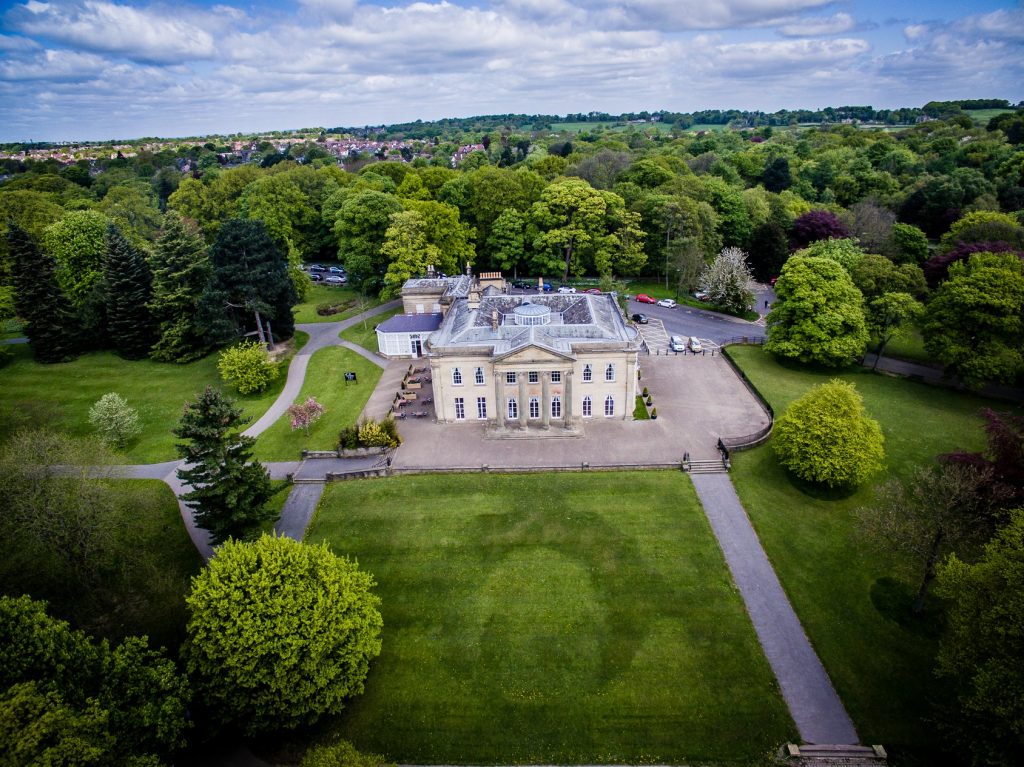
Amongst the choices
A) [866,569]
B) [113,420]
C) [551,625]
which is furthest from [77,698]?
[866,569]

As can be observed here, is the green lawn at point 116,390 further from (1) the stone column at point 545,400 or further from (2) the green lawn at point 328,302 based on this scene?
(1) the stone column at point 545,400

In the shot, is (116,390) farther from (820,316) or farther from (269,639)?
(820,316)

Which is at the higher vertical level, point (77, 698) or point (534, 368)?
point (534, 368)

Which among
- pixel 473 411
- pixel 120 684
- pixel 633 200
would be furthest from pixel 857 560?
pixel 633 200

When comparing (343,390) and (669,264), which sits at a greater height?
(669,264)

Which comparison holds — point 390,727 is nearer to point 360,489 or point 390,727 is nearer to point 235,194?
point 360,489

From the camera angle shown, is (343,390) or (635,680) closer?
(635,680)
